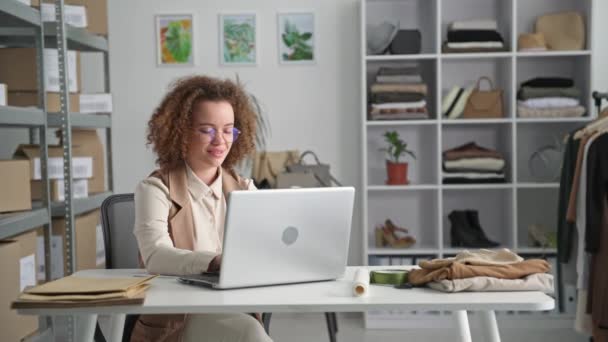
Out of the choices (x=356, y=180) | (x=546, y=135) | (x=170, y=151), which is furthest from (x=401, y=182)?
(x=170, y=151)

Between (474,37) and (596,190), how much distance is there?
1337 millimetres

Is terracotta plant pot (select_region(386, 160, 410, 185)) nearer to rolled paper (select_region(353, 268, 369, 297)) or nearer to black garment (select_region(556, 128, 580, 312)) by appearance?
black garment (select_region(556, 128, 580, 312))

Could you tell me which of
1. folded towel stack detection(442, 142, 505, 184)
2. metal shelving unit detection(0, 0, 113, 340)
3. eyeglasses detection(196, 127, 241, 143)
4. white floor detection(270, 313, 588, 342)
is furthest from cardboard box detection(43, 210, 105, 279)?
folded towel stack detection(442, 142, 505, 184)

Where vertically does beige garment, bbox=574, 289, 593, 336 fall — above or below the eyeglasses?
below

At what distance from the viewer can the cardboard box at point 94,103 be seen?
13.5 feet

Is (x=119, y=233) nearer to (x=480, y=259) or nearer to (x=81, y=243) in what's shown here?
(x=480, y=259)

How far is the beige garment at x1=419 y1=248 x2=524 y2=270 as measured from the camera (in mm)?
1957

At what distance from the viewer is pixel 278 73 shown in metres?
5.05

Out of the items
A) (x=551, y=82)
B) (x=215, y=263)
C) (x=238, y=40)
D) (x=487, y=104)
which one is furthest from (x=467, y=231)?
(x=215, y=263)

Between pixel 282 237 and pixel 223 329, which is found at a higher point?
pixel 282 237

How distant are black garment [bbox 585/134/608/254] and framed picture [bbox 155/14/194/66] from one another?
253cm

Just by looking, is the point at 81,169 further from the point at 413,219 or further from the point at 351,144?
the point at 413,219

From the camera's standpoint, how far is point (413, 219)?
5102mm

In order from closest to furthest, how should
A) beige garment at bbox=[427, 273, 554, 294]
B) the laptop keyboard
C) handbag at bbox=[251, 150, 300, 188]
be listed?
beige garment at bbox=[427, 273, 554, 294], the laptop keyboard, handbag at bbox=[251, 150, 300, 188]
